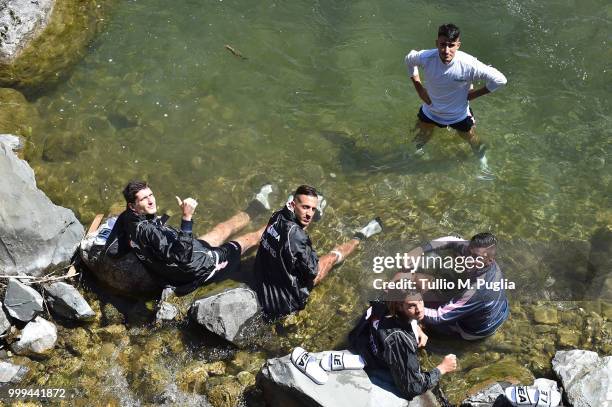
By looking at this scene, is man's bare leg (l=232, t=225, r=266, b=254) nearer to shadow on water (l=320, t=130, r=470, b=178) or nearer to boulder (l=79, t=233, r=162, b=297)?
boulder (l=79, t=233, r=162, b=297)

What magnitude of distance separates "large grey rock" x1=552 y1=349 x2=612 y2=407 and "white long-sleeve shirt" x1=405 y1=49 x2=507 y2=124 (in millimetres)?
3617

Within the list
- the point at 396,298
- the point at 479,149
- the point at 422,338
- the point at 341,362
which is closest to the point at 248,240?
the point at 341,362

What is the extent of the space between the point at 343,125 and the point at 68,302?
5575 mm

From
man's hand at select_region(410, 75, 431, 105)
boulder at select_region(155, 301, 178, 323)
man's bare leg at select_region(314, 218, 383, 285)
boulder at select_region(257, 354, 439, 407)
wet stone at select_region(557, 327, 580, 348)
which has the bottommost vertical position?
wet stone at select_region(557, 327, 580, 348)

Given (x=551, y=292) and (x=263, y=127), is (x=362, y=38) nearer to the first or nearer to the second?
(x=263, y=127)

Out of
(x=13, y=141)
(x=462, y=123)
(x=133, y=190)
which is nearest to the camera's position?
(x=133, y=190)

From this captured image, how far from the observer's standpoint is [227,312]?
25.4 feet

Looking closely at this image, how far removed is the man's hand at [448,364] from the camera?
7211 millimetres

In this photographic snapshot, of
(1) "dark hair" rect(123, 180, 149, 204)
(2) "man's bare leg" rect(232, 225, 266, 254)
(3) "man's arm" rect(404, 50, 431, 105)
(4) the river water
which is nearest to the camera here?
(1) "dark hair" rect(123, 180, 149, 204)

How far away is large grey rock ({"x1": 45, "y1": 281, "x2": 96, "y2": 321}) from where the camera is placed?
799 cm

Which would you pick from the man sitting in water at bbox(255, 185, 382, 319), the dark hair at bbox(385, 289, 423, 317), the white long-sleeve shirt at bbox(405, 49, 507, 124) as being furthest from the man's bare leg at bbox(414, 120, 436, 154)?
the dark hair at bbox(385, 289, 423, 317)

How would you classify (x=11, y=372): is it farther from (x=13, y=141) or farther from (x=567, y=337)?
(x=567, y=337)

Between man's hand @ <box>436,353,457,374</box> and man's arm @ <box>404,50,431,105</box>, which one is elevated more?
man's arm @ <box>404,50,431,105</box>

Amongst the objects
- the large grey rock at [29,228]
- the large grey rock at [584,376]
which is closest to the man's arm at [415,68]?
the large grey rock at [584,376]
